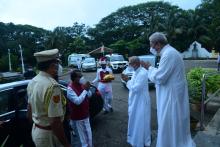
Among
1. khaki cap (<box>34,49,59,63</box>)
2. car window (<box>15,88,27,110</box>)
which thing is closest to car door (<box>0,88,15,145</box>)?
car window (<box>15,88,27,110</box>)

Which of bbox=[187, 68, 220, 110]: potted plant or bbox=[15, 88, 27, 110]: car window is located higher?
bbox=[15, 88, 27, 110]: car window

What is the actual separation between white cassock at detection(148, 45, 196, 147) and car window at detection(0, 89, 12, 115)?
2935mm

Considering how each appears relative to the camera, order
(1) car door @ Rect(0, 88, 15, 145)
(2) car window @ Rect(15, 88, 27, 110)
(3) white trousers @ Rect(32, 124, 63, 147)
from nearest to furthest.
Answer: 1. (3) white trousers @ Rect(32, 124, 63, 147)
2. (1) car door @ Rect(0, 88, 15, 145)
3. (2) car window @ Rect(15, 88, 27, 110)

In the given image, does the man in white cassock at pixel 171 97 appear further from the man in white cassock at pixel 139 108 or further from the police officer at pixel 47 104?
the police officer at pixel 47 104

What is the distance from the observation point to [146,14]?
8319cm

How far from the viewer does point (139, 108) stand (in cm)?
713

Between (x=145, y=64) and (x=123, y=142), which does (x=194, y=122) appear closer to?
(x=123, y=142)

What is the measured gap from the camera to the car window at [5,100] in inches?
264

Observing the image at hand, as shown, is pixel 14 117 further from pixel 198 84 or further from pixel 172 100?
pixel 198 84

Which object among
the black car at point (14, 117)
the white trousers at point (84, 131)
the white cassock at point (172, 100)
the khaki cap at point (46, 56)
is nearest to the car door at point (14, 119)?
the black car at point (14, 117)

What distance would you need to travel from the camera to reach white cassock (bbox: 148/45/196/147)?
17.7ft

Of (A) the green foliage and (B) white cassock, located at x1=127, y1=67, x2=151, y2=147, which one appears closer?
(B) white cassock, located at x1=127, y1=67, x2=151, y2=147

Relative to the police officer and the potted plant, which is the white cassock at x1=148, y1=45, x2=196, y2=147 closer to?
the police officer

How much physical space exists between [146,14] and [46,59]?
81.0 metres
